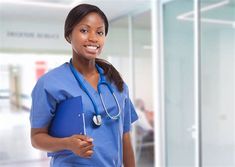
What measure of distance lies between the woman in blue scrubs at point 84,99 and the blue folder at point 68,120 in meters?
0.01

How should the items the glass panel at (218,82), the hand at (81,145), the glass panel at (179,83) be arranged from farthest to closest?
1. the glass panel at (179,83)
2. the glass panel at (218,82)
3. the hand at (81,145)

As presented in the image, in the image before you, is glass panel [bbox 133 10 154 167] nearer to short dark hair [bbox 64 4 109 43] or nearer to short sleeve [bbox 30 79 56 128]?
short dark hair [bbox 64 4 109 43]

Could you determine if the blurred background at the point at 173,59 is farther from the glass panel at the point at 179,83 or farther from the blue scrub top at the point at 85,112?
the blue scrub top at the point at 85,112

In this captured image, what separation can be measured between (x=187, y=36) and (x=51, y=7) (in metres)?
1.61

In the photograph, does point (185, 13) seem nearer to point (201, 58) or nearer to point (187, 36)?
point (187, 36)

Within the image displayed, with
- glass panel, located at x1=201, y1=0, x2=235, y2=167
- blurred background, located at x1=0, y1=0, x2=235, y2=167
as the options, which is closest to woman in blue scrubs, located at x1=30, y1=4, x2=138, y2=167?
blurred background, located at x1=0, y1=0, x2=235, y2=167

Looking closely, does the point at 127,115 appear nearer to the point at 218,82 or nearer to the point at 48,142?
the point at 48,142

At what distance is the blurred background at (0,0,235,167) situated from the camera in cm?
255

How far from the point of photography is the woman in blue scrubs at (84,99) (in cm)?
81

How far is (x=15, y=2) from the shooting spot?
3229 mm

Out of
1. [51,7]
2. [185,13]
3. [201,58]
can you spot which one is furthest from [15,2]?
[201,58]

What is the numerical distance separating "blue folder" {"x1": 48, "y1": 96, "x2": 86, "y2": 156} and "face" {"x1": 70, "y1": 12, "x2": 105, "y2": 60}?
5.7 inches

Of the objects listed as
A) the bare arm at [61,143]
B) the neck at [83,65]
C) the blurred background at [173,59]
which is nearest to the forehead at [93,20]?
the neck at [83,65]

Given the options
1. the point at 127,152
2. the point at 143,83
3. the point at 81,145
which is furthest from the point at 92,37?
the point at 143,83
